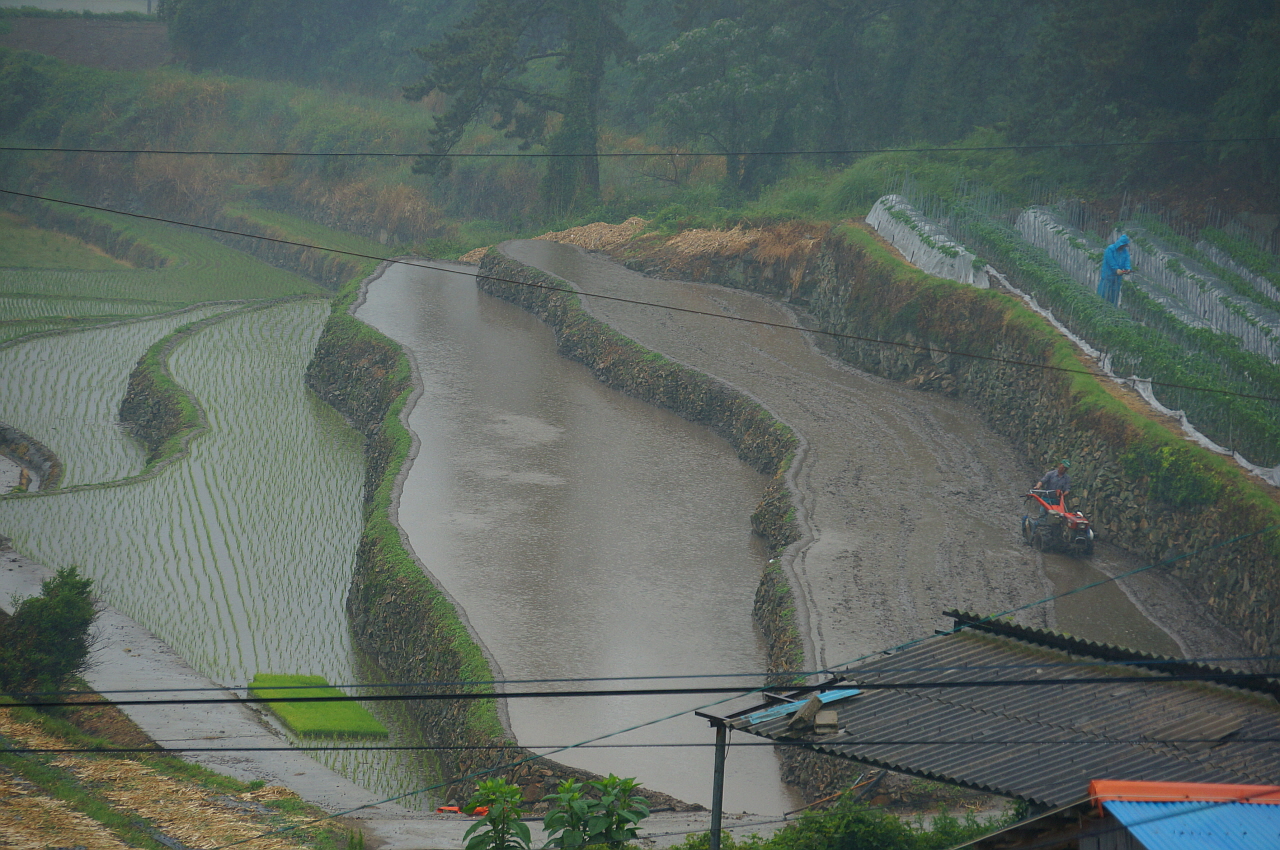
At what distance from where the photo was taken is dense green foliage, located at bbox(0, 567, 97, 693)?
49.7 ft

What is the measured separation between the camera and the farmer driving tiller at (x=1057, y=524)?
54.7 feet

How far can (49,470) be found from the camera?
24.8 metres

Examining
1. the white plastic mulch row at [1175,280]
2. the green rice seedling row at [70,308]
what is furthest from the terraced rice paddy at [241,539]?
the white plastic mulch row at [1175,280]

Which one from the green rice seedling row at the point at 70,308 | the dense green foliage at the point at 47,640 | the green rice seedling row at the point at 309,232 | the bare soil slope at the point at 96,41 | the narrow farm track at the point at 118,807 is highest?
the bare soil slope at the point at 96,41

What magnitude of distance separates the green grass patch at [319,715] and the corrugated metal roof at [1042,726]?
299 inches

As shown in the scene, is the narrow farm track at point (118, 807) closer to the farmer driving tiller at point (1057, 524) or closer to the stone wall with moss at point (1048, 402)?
the farmer driving tiller at point (1057, 524)

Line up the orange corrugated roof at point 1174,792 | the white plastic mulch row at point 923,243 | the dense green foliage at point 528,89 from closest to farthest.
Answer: the orange corrugated roof at point 1174,792 → the white plastic mulch row at point 923,243 → the dense green foliage at point 528,89

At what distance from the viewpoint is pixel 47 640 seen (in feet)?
50.1

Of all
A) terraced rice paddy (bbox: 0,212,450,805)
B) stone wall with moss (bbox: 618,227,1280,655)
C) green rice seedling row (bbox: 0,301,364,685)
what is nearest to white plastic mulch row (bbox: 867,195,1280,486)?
stone wall with moss (bbox: 618,227,1280,655)

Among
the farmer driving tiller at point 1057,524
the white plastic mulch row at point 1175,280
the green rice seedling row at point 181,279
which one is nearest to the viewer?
the farmer driving tiller at point 1057,524

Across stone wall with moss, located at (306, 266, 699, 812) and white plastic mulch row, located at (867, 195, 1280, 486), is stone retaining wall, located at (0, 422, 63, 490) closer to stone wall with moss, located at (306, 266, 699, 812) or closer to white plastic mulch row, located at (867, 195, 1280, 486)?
stone wall with moss, located at (306, 266, 699, 812)

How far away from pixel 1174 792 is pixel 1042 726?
1709 millimetres

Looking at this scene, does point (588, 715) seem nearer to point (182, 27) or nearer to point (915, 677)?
point (915, 677)

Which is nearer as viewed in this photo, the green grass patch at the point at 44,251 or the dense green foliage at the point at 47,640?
the dense green foliage at the point at 47,640
